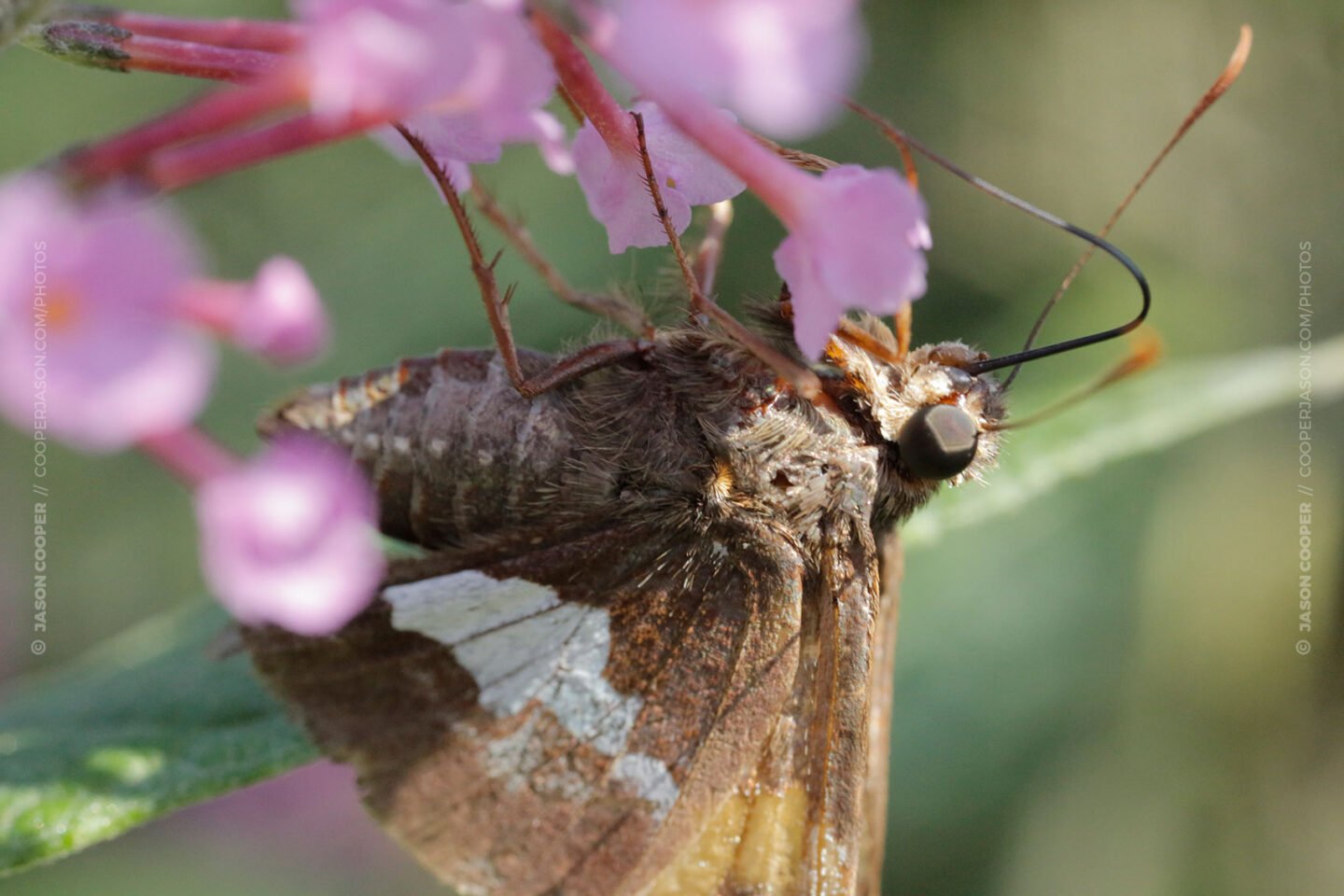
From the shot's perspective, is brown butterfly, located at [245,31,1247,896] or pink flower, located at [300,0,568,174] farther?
brown butterfly, located at [245,31,1247,896]

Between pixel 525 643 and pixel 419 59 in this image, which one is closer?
pixel 419 59

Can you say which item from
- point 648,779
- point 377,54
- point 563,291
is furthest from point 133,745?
point 377,54

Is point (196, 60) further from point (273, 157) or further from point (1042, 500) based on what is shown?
point (1042, 500)

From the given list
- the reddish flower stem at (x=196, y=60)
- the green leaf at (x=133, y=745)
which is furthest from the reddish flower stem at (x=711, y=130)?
the green leaf at (x=133, y=745)

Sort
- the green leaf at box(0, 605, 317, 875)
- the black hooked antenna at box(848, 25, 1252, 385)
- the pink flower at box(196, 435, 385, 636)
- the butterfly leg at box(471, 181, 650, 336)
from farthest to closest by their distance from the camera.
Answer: the butterfly leg at box(471, 181, 650, 336), the green leaf at box(0, 605, 317, 875), the black hooked antenna at box(848, 25, 1252, 385), the pink flower at box(196, 435, 385, 636)

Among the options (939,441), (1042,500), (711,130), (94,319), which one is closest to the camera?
(94,319)

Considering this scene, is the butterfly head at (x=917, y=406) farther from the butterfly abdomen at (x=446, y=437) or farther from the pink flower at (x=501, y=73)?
the pink flower at (x=501, y=73)

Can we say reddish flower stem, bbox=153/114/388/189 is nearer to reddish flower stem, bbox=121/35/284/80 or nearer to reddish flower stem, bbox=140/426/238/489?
reddish flower stem, bbox=140/426/238/489

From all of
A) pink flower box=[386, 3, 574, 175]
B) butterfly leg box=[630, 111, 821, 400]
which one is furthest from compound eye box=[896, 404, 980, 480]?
pink flower box=[386, 3, 574, 175]

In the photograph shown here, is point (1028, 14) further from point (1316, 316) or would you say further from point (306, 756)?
point (306, 756)
